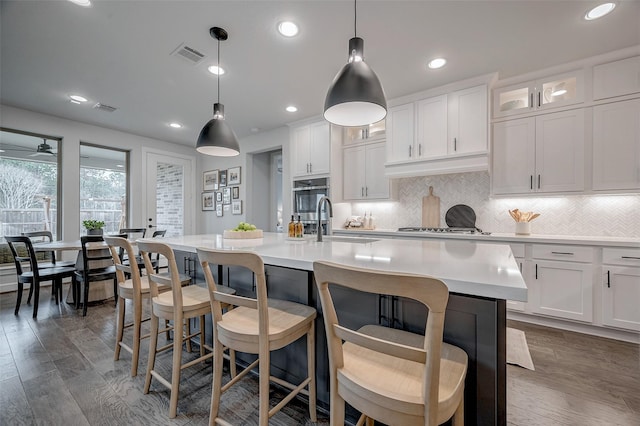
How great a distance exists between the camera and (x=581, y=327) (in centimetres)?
257

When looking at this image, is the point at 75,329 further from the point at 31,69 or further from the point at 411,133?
the point at 411,133

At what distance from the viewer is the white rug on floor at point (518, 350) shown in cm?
202

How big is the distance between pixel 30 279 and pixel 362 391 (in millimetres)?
4029

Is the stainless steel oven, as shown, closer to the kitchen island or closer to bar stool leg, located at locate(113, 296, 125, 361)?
bar stool leg, located at locate(113, 296, 125, 361)

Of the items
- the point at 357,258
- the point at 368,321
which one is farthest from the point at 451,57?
the point at 368,321

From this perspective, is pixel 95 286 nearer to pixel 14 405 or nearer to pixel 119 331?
pixel 119 331

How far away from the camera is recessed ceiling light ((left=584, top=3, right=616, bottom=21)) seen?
6.56ft

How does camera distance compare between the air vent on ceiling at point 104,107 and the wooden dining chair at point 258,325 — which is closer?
the wooden dining chair at point 258,325

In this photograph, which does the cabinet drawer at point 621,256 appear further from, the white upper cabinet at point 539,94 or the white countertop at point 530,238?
the white upper cabinet at point 539,94

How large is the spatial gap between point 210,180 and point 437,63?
496 cm

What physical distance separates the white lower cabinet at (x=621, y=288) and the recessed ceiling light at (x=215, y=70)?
Answer: 13.6 ft

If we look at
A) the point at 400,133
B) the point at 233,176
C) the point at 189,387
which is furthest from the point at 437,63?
the point at 233,176

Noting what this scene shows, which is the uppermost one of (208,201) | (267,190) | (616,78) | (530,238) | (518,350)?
(616,78)

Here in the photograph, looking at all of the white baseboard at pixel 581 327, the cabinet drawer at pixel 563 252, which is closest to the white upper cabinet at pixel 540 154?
the cabinet drawer at pixel 563 252
